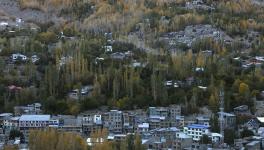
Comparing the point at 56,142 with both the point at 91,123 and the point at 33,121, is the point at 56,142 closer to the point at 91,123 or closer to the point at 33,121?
the point at 91,123

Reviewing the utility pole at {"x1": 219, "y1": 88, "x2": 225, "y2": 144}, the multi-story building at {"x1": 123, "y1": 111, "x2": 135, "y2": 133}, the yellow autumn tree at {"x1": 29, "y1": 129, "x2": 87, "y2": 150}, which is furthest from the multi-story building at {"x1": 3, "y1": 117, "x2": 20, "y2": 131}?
the utility pole at {"x1": 219, "y1": 88, "x2": 225, "y2": 144}

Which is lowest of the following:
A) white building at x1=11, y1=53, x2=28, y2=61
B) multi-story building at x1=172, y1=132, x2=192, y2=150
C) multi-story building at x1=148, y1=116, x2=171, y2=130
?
multi-story building at x1=148, y1=116, x2=171, y2=130

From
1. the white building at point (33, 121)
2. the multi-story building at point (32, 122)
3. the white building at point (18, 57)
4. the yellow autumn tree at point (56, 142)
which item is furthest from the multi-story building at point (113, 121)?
the white building at point (18, 57)

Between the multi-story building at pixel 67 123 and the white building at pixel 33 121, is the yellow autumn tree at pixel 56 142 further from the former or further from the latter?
the white building at pixel 33 121

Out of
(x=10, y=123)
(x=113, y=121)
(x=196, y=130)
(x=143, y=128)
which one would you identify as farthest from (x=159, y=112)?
(x=10, y=123)

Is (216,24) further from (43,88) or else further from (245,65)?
(43,88)

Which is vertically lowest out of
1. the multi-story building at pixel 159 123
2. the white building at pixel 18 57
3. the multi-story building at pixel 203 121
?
the multi-story building at pixel 159 123

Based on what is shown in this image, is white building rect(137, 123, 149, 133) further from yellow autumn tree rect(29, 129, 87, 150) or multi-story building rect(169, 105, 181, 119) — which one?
yellow autumn tree rect(29, 129, 87, 150)

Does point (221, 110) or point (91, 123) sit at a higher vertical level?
point (221, 110)
